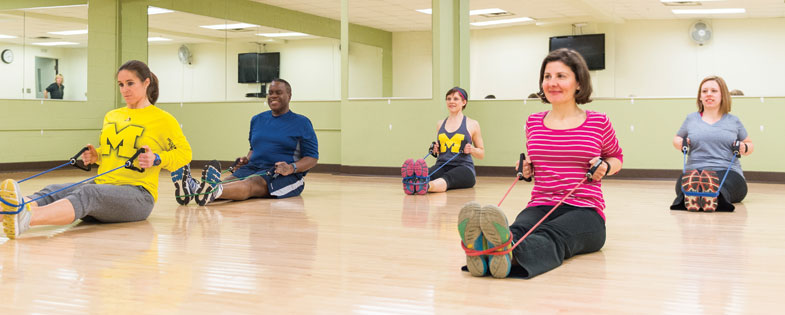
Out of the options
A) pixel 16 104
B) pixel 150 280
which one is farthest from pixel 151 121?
pixel 16 104

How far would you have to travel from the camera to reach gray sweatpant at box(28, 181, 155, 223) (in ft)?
13.5

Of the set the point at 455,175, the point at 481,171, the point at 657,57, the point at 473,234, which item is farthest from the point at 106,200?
the point at 657,57

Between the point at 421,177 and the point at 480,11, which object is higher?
the point at 480,11

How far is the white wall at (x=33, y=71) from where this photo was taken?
9.39 metres

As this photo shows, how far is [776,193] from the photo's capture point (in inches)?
265

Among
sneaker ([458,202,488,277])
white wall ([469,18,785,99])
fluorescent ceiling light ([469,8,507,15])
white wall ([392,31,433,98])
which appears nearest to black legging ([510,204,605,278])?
sneaker ([458,202,488,277])

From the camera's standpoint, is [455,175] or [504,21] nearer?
[455,175]

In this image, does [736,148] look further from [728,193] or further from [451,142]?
[451,142]

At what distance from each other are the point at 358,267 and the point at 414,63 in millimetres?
5972

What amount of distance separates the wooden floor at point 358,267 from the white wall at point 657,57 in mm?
3445

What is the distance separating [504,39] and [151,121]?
544 centimetres

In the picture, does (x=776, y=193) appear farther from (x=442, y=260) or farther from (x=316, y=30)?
(x=316, y=30)

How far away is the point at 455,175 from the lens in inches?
270

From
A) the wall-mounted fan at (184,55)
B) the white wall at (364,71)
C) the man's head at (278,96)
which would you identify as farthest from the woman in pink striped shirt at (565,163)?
the wall-mounted fan at (184,55)
